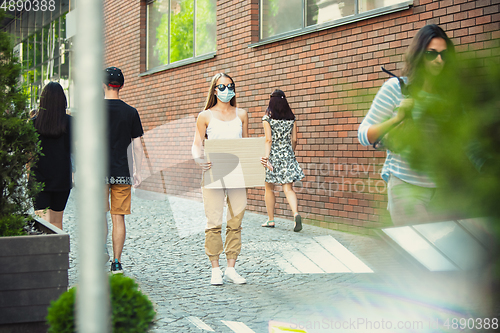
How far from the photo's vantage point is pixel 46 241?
2902 millimetres

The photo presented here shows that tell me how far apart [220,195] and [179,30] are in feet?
25.6

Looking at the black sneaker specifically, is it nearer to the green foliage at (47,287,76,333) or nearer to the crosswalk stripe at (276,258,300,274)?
the crosswalk stripe at (276,258,300,274)

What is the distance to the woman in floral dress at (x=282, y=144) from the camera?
7020 millimetres

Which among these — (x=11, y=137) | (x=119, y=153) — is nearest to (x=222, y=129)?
(x=119, y=153)

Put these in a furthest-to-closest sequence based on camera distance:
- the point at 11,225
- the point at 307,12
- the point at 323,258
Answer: the point at 307,12, the point at 323,258, the point at 11,225

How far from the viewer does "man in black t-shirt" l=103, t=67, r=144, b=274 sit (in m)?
4.81

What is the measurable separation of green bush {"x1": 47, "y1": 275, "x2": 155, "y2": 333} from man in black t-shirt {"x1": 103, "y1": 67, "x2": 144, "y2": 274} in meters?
2.76

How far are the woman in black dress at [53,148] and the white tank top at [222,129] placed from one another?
4.72ft

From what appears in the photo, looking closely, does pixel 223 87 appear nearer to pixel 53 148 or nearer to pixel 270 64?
pixel 53 148

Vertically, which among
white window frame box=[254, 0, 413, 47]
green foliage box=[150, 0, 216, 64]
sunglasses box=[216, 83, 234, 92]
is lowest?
sunglasses box=[216, 83, 234, 92]

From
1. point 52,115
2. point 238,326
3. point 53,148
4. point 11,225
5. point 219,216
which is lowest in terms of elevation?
point 238,326

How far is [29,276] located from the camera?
9.34ft

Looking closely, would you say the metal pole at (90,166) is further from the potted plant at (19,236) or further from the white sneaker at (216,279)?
the white sneaker at (216,279)

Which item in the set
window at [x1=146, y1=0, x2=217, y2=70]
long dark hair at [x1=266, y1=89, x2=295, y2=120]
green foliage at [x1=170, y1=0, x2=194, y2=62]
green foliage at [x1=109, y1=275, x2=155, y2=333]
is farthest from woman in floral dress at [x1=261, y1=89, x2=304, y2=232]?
green foliage at [x1=109, y1=275, x2=155, y2=333]
